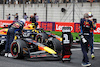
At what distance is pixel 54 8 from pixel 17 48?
930 inches

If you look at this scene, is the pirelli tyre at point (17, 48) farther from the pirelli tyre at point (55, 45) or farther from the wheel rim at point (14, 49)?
the pirelli tyre at point (55, 45)

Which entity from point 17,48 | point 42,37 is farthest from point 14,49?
point 42,37

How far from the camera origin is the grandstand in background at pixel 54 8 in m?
30.5

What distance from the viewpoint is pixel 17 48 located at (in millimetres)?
10461

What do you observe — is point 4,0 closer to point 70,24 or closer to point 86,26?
point 70,24

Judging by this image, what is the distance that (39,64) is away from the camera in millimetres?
9328

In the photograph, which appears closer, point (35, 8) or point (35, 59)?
point (35, 59)

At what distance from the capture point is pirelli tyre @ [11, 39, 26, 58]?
1027cm

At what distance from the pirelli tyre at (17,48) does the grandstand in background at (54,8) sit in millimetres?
18080

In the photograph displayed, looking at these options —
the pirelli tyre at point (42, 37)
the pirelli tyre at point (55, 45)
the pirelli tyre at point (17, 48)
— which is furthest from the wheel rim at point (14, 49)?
the pirelli tyre at point (42, 37)

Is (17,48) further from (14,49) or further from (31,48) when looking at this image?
(31,48)

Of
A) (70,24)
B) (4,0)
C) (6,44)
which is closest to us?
(6,44)

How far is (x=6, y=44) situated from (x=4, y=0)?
1092 inches

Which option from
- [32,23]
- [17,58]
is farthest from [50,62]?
[32,23]
